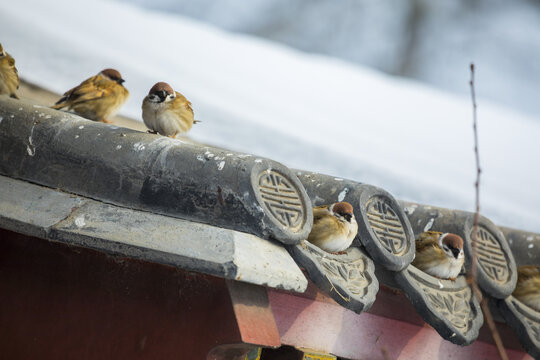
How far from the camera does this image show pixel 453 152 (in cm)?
828

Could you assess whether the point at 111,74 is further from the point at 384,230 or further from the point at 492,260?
the point at 492,260

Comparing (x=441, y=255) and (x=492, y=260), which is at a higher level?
(x=441, y=255)

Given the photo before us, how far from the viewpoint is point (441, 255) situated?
3320 millimetres

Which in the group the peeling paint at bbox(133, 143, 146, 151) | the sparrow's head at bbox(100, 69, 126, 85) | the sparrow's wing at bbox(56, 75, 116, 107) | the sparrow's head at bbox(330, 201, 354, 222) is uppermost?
the peeling paint at bbox(133, 143, 146, 151)

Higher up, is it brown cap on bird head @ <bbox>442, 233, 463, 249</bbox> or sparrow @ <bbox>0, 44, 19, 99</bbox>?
sparrow @ <bbox>0, 44, 19, 99</bbox>

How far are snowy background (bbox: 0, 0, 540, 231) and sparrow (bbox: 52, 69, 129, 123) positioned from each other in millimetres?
3519

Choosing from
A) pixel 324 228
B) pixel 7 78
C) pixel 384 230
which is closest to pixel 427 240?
pixel 384 230

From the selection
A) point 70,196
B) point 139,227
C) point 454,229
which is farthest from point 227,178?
point 454,229

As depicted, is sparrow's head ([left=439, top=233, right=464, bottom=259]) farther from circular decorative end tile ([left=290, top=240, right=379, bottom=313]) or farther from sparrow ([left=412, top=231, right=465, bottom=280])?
circular decorative end tile ([left=290, top=240, right=379, bottom=313])

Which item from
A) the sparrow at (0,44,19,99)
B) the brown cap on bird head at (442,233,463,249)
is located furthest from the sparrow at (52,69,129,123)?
the brown cap on bird head at (442,233,463,249)

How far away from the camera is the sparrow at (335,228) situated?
3.01m

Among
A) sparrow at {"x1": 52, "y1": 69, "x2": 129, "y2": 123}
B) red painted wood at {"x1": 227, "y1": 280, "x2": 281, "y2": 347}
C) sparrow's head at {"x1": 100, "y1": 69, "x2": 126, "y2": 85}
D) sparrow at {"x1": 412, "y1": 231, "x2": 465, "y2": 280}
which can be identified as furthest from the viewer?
sparrow's head at {"x1": 100, "y1": 69, "x2": 126, "y2": 85}

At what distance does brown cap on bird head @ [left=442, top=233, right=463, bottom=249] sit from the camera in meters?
3.54

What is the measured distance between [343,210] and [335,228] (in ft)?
0.77
